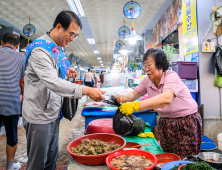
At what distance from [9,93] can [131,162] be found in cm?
212

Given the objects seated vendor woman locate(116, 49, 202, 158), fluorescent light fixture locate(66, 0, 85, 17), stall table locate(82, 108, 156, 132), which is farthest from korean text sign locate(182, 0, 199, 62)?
fluorescent light fixture locate(66, 0, 85, 17)

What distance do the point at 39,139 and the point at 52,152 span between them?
1.07 ft

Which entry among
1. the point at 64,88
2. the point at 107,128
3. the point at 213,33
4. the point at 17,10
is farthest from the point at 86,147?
the point at 17,10

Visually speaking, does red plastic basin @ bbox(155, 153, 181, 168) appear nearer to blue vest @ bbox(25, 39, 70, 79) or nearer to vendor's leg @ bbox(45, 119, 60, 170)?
vendor's leg @ bbox(45, 119, 60, 170)

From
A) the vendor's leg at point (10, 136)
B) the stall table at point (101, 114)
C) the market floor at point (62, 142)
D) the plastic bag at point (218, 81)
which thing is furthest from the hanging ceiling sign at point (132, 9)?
the vendor's leg at point (10, 136)

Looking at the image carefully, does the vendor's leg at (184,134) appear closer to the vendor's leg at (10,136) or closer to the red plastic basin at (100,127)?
Answer: the red plastic basin at (100,127)

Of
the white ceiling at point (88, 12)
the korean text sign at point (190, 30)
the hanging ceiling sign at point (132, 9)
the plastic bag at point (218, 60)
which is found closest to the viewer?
the plastic bag at point (218, 60)

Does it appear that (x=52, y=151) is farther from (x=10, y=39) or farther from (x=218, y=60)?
(x=218, y=60)

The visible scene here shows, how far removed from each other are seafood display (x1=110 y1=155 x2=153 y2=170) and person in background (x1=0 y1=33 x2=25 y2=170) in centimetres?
189

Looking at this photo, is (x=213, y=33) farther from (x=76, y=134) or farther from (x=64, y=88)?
(x=76, y=134)

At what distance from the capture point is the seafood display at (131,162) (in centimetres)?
103

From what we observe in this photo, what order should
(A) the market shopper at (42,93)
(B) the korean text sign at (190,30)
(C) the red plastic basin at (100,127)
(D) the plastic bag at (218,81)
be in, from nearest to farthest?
(A) the market shopper at (42,93)
(C) the red plastic basin at (100,127)
(D) the plastic bag at (218,81)
(B) the korean text sign at (190,30)

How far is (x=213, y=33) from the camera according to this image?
3.44 m

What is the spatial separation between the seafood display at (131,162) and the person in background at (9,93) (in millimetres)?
1888
